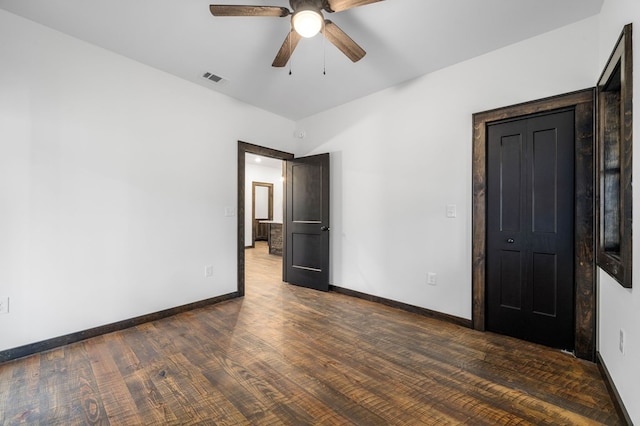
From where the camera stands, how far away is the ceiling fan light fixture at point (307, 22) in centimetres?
182

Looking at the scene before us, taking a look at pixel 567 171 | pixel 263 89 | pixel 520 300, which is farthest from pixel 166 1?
pixel 520 300

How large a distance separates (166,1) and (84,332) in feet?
9.45

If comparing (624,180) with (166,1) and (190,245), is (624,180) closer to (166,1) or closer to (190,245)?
(166,1)

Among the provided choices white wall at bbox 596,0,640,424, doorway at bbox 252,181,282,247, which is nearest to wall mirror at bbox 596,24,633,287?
white wall at bbox 596,0,640,424

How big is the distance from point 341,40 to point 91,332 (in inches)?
132

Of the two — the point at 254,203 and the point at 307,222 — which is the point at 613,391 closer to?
the point at 307,222

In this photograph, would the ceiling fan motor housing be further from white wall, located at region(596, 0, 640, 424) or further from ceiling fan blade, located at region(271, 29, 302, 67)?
white wall, located at region(596, 0, 640, 424)

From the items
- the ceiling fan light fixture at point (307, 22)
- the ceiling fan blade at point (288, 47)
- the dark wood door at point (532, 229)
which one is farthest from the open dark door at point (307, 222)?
the ceiling fan light fixture at point (307, 22)

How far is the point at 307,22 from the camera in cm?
185

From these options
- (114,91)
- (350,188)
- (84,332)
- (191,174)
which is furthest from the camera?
(350,188)

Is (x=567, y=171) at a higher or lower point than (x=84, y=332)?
higher

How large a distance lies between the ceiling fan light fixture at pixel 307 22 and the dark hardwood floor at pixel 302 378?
2.38 m

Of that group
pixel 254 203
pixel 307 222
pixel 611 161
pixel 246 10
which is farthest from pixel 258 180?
pixel 611 161

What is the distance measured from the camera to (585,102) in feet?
7.32
